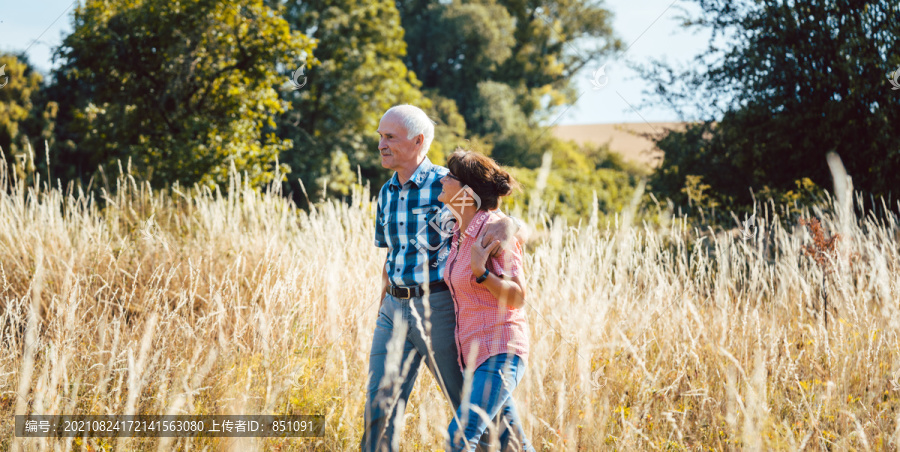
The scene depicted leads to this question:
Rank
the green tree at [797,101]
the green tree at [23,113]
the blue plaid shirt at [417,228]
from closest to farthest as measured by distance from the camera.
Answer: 1. the blue plaid shirt at [417,228]
2. the green tree at [797,101]
3. the green tree at [23,113]

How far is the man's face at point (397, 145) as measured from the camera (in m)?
2.42

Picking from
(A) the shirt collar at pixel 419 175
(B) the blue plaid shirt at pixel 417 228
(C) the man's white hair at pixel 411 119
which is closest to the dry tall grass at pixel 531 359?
(B) the blue plaid shirt at pixel 417 228

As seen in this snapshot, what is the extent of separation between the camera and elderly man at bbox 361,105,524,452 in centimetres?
225

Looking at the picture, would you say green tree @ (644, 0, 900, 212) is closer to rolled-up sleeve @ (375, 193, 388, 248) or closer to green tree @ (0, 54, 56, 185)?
rolled-up sleeve @ (375, 193, 388, 248)

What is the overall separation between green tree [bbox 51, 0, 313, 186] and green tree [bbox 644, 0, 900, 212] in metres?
6.35

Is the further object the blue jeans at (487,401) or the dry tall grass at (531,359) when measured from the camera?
the dry tall grass at (531,359)

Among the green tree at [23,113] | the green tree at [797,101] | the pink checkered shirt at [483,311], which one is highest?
the green tree at [23,113]

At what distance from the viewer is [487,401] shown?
2010 millimetres

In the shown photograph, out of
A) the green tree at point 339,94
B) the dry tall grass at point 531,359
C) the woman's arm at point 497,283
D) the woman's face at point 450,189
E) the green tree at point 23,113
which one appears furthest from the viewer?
the green tree at point 23,113

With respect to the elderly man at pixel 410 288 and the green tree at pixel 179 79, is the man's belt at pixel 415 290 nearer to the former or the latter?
the elderly man at pixel 410 288

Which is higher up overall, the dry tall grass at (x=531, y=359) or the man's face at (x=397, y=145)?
the man's face at (x=397, y=145)

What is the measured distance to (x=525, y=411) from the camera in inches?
108

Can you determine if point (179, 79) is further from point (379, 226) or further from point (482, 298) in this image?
point (482, 298)

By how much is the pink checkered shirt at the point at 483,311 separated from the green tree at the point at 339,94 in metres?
12.9
